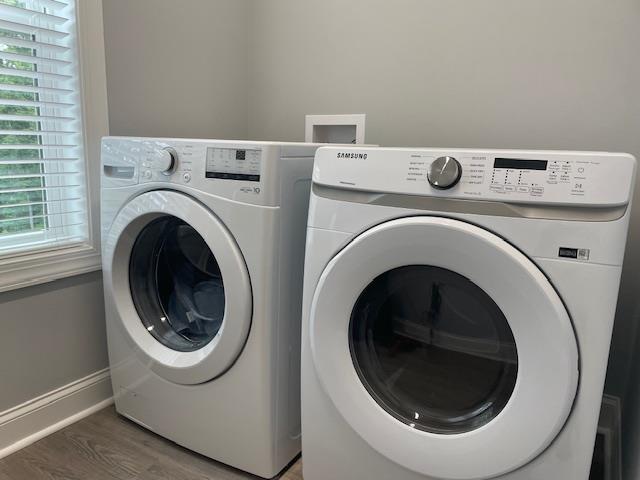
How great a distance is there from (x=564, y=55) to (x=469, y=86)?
28cm

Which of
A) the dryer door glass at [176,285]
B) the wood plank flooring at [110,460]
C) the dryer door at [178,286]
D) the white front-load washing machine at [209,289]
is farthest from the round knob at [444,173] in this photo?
the wood plank flooring at [110,460]

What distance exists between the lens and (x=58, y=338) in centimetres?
138

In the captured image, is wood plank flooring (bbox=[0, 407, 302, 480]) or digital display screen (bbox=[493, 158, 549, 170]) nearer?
digital display screen (bbox=[493, 158, 549, 170])

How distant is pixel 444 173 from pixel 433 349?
0.38m

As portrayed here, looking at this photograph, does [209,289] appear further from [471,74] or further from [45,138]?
[471,74]

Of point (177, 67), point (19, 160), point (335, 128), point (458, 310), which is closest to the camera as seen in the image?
Answer: point (458, 310)

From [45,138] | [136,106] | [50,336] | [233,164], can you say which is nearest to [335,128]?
[136,106]

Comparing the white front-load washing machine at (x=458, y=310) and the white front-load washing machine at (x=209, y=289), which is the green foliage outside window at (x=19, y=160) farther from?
the white front-load washing machine at (x=458, y=310)

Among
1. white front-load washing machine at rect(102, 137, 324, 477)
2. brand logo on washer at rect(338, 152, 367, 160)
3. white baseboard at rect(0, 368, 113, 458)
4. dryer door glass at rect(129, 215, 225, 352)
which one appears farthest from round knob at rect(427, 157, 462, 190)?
white baseboard at rect(0, 368, 113, 458)

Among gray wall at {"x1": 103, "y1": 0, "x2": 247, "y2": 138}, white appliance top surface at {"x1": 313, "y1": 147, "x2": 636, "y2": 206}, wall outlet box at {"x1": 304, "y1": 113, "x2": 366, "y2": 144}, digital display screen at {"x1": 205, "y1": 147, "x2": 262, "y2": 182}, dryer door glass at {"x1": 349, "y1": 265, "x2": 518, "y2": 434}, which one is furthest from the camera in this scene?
wall outlet box at {"x1": 304, "y1": 113, "x2": 366, "y2": 144}

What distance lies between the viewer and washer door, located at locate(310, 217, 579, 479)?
782mm

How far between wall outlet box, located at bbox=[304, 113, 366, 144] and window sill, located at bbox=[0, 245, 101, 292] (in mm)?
919

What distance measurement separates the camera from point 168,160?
1.13m

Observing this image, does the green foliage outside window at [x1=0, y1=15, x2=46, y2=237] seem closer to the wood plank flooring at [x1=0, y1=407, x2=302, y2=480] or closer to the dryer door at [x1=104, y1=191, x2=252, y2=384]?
the dryer door at [x1=104, y1=191, x2=252, y2=384]
